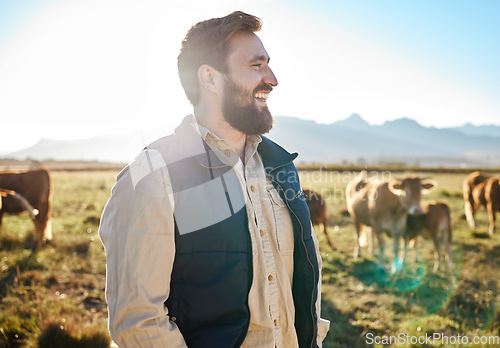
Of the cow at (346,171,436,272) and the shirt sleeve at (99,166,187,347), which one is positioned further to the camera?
the cow at (346,171,436,272)

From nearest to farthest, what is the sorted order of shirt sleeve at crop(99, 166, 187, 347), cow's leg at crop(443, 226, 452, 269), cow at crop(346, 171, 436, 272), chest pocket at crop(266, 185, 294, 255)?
1. shirt sleeve at crop(99, 166, 187, 347)
2. chest pocket at crop(266, 185, 294, 255)
3. cow's leg at crop(443, 226, 452, 269)
4. cow at crop(346, 171, 436, 272)

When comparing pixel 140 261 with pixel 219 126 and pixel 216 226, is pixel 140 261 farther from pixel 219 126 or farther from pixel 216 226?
pixel 219 126

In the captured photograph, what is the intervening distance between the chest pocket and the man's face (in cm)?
42

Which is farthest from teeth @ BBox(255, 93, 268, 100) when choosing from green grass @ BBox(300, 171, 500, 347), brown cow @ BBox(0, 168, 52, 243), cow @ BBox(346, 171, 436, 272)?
brown cow @ BBox(0, 168, 52, 243)

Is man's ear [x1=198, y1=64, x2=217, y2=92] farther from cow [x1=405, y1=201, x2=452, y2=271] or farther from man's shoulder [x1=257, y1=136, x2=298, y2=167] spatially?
cow [x1=405, y1=201, x2=452, y2=271]

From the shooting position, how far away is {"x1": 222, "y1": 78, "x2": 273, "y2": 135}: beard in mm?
2006

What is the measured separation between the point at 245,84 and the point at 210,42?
0.34 m

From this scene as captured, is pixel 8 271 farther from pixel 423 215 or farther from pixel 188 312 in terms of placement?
pixel 423 215

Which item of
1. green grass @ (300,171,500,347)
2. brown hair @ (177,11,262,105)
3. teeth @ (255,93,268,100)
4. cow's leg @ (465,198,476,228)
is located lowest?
green grass @ (300,171,500,347)

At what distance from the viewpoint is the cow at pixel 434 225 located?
7713 millimetres

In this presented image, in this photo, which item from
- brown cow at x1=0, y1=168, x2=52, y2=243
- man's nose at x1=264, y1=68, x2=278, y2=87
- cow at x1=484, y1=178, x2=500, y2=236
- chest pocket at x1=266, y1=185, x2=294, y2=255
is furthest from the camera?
cow at x1=484, y1=178, x2=500, y2=236

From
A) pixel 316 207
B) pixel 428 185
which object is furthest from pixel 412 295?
pixel 316 207

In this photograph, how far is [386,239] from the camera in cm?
1016

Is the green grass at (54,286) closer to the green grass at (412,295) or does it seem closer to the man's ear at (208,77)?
the man's ear at (208,77)
